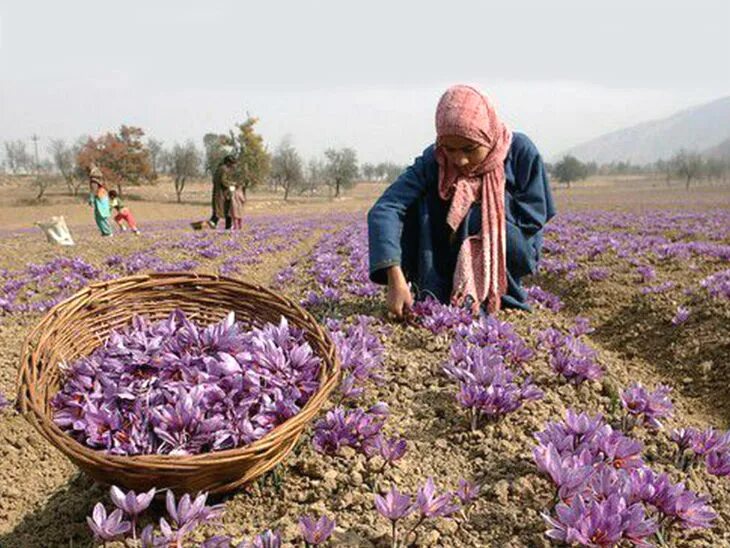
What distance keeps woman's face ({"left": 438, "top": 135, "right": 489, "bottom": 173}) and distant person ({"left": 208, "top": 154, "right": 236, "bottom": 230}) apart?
44.9 ft

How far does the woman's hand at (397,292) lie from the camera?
3832 millimetres

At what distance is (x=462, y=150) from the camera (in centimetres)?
374

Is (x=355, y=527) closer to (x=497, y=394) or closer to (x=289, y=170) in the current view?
(x=497, y=394)

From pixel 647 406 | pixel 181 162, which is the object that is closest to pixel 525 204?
pixel 647 406

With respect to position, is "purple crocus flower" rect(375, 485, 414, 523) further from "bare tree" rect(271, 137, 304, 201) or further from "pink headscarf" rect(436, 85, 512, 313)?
"bare tree" rect(271, 137, 304, 201)

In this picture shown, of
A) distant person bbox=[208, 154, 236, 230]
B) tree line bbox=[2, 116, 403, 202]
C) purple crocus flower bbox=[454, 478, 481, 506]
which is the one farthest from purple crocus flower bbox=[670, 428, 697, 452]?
tree line bbox=[2, 116, 403, 202]

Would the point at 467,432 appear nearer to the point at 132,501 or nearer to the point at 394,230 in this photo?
the point at 132,501

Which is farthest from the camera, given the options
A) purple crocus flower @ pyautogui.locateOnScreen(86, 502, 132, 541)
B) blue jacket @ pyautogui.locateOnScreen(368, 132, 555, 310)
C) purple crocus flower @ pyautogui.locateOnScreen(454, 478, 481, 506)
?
blue jacket @ pyautogui.locateOnScreen(368, 132, 555, 310)

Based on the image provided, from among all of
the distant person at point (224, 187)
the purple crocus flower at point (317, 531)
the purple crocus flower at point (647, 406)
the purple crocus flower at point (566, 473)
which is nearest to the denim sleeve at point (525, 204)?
the purple crocus flower at point (647, 406)

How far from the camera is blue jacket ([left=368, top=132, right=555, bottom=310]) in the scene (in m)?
4.19

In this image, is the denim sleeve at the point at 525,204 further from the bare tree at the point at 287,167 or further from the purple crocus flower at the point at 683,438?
the bare tree at the point at 287,167

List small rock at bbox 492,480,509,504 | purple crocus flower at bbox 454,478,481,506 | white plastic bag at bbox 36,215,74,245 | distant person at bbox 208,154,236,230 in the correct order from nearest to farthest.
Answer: purple crocus flower at bbox 454,478,481,506
small rock at bbox 492,480,509,504
white plastic bag at bbox 36,215,74,245
distant person at bbox 208,154,236,230

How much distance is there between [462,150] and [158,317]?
7.42ft

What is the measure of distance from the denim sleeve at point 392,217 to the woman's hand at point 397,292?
0.23 feet
